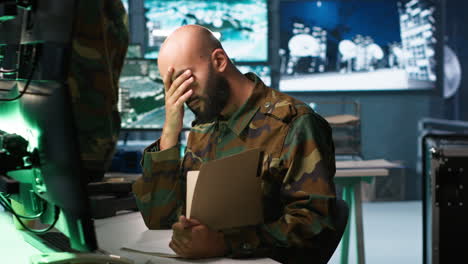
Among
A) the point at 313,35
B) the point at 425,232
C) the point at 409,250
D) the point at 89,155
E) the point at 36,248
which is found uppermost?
the point at 313,35

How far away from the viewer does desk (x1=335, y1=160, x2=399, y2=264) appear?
2.64 metres

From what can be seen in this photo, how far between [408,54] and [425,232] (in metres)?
3.75

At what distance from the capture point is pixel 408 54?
17.9ft

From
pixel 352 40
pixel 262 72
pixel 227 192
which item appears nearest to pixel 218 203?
pixel 227 192

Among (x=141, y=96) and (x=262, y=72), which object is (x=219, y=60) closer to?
(x=141, y=96)

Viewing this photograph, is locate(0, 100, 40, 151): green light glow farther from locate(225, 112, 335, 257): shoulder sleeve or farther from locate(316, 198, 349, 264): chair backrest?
locate(316, 198, 349, 264): chair backrest

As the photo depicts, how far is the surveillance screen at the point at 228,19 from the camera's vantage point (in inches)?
192

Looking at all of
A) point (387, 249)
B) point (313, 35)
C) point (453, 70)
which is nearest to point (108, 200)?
point (387, 249)

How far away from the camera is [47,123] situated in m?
0.69

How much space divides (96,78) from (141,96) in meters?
1.69

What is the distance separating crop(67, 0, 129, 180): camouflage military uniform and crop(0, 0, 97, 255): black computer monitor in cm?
1

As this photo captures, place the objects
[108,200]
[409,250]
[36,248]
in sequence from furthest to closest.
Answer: [409,250] < [108,200] < [36,248]

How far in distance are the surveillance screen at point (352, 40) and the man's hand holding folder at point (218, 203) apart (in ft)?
14.8

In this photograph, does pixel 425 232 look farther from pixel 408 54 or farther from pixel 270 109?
pixel 408 54
